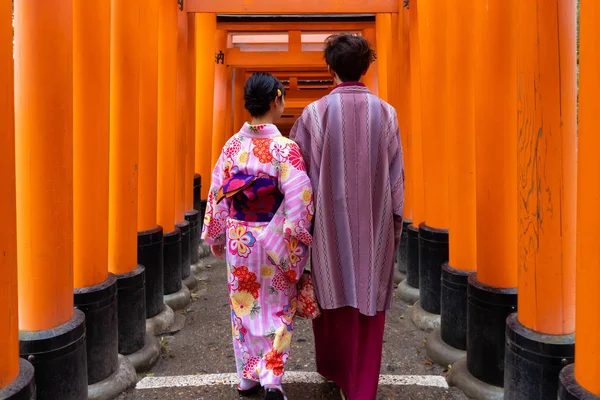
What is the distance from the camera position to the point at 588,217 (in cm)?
172

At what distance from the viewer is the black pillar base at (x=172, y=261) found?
4539 millimetres

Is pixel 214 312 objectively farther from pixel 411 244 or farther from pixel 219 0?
pixel 219 0

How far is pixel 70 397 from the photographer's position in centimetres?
235

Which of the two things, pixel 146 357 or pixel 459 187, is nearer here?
pixel 146 357

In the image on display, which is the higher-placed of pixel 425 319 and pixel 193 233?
pixel 193 233

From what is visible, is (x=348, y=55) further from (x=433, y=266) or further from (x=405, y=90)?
(x=405, y=90)

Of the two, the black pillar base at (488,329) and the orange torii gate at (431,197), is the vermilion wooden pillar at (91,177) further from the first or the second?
the black pillar base at (488,329)

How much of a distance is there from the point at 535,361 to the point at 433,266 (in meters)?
1.88

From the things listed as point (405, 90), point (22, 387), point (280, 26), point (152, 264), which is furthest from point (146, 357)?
point (280, 26)

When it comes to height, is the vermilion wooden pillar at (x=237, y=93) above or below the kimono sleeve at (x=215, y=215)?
above

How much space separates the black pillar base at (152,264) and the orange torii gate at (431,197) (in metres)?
0.01

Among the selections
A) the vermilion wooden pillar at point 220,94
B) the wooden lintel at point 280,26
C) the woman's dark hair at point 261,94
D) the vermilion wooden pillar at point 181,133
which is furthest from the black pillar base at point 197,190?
the woman's dark hair at point 261,94

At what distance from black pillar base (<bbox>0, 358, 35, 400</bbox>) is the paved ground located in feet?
3.26

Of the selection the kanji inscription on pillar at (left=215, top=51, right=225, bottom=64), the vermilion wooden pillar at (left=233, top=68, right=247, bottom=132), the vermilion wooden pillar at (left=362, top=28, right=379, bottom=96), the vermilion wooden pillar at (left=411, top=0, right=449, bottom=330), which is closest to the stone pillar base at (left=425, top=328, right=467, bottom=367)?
the vermilion wooden pillar at (left=411, top=0, right=449, bottom=330)
